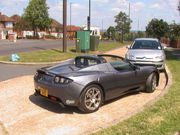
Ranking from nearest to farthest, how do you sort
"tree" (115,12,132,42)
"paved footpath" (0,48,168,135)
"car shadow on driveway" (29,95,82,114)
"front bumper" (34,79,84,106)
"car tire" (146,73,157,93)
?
"paved footpath" (0,48,168,135), "front bumper" (34,79,84,106), "car shadow on driveway" (29,95,82,114), "car tire" (146,73,157,93), "tree" (115,12,132,42)

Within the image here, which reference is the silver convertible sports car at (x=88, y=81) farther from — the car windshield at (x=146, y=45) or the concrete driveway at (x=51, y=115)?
the car windshield at (x=146, y=45)

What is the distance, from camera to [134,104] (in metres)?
5.89

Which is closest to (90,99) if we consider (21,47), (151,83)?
(151,83)

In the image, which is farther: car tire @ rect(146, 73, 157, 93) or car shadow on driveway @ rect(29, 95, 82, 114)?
car tire @ rect(146, 73, 157, 93)

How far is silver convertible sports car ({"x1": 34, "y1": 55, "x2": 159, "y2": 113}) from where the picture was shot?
16.1 feet

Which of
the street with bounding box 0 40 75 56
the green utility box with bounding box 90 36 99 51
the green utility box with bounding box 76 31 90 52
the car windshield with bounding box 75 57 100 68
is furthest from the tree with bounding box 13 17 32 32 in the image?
the car windshield with bounding box 75 57 100 68

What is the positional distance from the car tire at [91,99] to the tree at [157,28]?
146 ft

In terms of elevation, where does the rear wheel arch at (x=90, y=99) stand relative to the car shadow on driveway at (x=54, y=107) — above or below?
above

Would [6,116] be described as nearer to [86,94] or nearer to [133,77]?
[86,94]

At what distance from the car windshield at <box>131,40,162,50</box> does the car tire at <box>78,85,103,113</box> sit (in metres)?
6.51

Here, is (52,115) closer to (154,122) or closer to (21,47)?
(154,122)

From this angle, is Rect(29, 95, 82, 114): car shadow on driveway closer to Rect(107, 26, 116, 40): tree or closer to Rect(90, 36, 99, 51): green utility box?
Rect(90, 36, 99, 51): green utility box

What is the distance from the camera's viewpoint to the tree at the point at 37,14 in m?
60.0

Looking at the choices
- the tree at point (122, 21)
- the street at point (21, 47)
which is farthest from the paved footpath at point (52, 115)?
the tree at point (122, 21)
